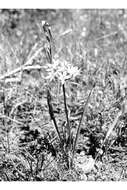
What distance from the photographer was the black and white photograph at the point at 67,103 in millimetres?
1578

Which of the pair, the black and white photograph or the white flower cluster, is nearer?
the white flower cluster

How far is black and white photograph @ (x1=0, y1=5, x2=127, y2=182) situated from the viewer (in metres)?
1.58

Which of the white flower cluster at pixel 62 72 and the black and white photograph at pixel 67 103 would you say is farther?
the black and white photograph at pixel 67 103

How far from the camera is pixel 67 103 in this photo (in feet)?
6.78

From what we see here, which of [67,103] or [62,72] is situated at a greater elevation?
[62,72]

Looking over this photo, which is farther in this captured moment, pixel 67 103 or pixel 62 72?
pixel 67 103
